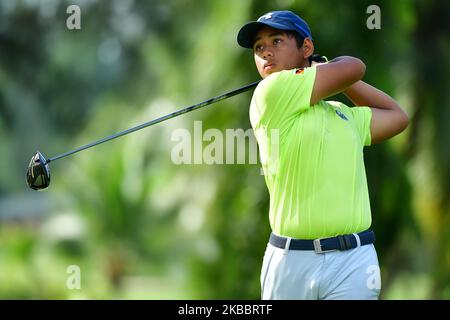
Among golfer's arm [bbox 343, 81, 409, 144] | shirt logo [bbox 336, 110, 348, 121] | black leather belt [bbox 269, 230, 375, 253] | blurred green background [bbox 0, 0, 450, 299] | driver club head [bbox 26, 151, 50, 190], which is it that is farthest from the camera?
blurred green background [bbox 0, 0, 450, 299]

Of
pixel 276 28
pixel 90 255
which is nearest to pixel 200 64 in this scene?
pixel 276 28

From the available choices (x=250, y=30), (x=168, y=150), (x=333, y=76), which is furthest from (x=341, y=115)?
(x=168, y=150)

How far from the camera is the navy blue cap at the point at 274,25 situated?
3.62 m

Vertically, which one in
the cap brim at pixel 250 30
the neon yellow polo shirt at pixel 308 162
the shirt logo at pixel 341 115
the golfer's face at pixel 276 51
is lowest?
the neon yellow polo shirt at pixel 308 162

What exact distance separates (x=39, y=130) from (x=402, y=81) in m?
12.1

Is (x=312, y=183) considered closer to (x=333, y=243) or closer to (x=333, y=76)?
(x=333, y=243)

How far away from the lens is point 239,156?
7859mm

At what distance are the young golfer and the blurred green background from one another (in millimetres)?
3597

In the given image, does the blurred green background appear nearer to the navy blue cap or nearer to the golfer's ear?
the navy blue cap

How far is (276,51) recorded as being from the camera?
3.67m

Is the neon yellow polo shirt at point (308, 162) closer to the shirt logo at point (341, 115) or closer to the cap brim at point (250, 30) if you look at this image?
the shirt logo at point (341, 115)

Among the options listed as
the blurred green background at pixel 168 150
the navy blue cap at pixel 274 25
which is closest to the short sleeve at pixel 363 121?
the navy blue cap at pixel 274 25

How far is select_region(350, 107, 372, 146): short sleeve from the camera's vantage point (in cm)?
371

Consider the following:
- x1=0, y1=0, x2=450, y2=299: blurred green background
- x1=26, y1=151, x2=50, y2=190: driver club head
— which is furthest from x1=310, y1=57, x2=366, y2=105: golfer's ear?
x1=0, y1=0, x2=450, y2=299: blurred green background
